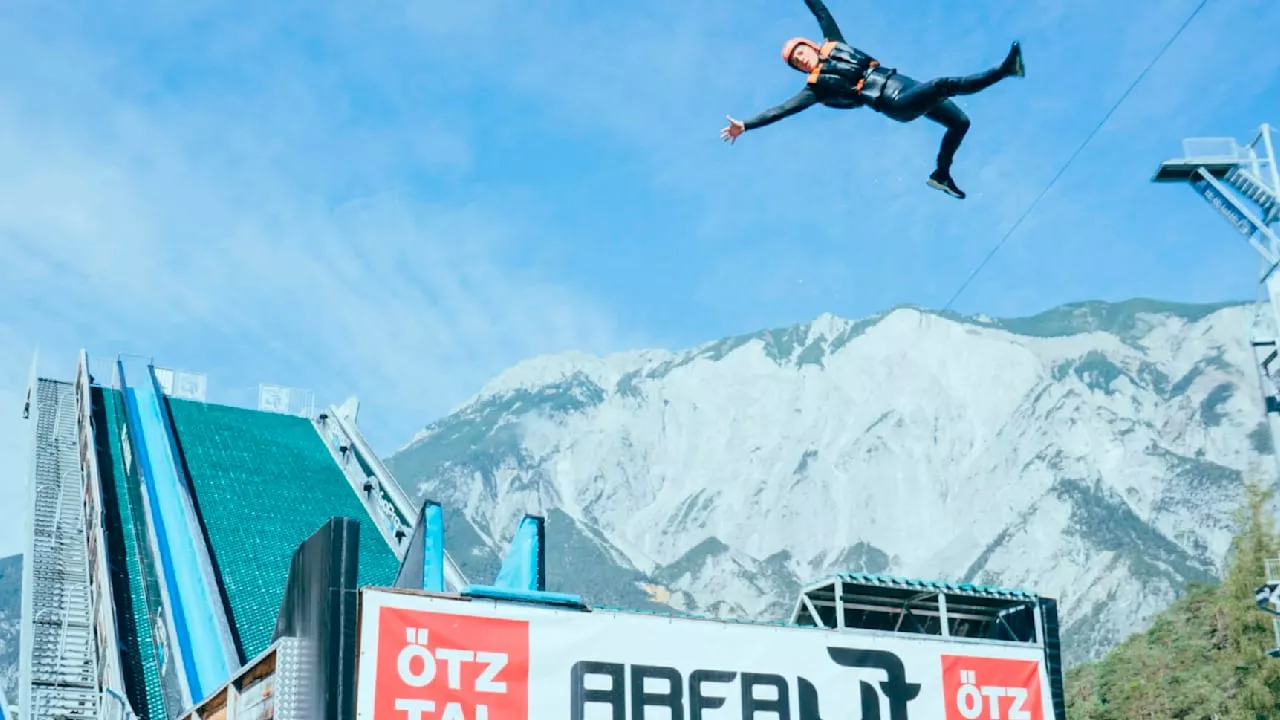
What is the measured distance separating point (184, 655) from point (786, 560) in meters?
139

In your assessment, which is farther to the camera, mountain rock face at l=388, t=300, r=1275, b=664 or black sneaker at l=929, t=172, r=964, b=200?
mountain rock face at l=388, t=300, r=1275, b=664

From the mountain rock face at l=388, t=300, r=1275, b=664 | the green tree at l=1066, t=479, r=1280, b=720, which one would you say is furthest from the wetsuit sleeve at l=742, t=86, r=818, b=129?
the mountain rock face at l=388, t=300, r=1275, b=664

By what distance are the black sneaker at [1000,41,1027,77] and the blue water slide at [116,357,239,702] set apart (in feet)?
64.5

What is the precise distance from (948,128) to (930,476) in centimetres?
16331

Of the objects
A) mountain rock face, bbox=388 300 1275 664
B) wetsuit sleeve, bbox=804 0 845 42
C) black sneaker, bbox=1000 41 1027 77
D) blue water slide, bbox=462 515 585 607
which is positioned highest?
mountain rock face, bbox=388 300 1275 664

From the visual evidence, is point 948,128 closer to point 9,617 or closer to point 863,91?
point 863,91

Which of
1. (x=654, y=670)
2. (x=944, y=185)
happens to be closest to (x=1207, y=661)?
(x=654, y=670)

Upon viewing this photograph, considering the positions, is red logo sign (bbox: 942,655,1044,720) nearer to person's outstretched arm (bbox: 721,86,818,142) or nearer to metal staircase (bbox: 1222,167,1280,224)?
person's outstretched arm (bbox: 721,86,818,142)

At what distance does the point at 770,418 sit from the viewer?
192250mm

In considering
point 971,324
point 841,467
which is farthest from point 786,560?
point 971,324

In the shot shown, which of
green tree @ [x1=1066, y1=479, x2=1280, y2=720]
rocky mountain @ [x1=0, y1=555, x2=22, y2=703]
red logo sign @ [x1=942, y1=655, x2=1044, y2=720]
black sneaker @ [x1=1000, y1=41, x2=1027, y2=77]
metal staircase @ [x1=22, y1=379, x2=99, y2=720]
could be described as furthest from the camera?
rocky mountain @ [x1=0, y1=555, x2=22, y2=703]

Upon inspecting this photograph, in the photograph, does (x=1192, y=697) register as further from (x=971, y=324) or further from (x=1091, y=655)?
(x=971, y=324)

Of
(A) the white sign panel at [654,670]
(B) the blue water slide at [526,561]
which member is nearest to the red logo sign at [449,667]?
(A) the white sign panel at [654,670]

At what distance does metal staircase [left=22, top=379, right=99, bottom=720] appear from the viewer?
2938cm
